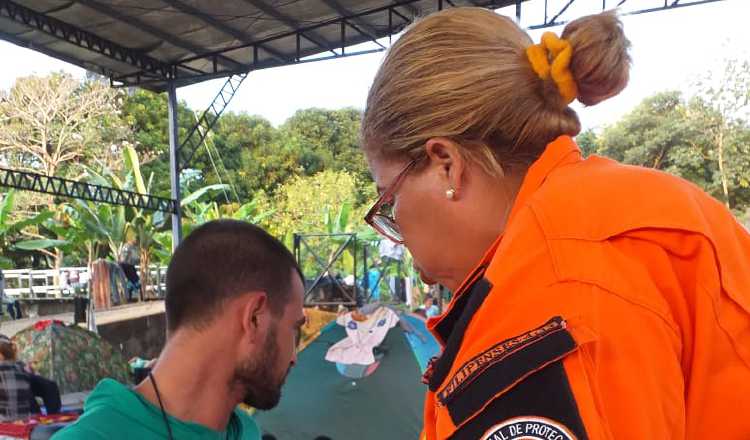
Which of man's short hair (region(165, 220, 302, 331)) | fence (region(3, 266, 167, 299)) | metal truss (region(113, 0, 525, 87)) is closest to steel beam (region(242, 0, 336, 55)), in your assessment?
metal truss (region(113, 0, 525, 87))

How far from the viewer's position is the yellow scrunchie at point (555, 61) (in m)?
0.76

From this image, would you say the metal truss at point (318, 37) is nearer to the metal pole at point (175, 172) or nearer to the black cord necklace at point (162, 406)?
the metal pole at point (175, 172)

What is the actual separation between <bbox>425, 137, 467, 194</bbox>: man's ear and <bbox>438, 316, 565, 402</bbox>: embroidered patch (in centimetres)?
24

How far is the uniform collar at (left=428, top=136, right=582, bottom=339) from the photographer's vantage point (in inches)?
26.8

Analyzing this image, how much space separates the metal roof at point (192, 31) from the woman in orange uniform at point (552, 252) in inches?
268

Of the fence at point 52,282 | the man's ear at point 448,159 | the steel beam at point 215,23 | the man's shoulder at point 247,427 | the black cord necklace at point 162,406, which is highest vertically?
the steel beam at point 215,23

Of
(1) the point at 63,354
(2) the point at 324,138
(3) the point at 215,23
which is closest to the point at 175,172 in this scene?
(3) the point at 215,23

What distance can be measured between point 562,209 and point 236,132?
29.9 m

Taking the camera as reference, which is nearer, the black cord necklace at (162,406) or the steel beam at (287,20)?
the black cord necklace at (162,406)

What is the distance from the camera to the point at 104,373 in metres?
7.11

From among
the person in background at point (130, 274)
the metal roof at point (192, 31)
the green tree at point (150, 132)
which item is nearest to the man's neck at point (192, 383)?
the metal roof at point (192, 31)

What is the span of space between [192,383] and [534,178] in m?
1.27

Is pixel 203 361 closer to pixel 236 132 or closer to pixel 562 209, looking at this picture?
pixel 562 209

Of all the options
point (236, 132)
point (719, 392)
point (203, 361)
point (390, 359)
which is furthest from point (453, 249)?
point (236, 132)
